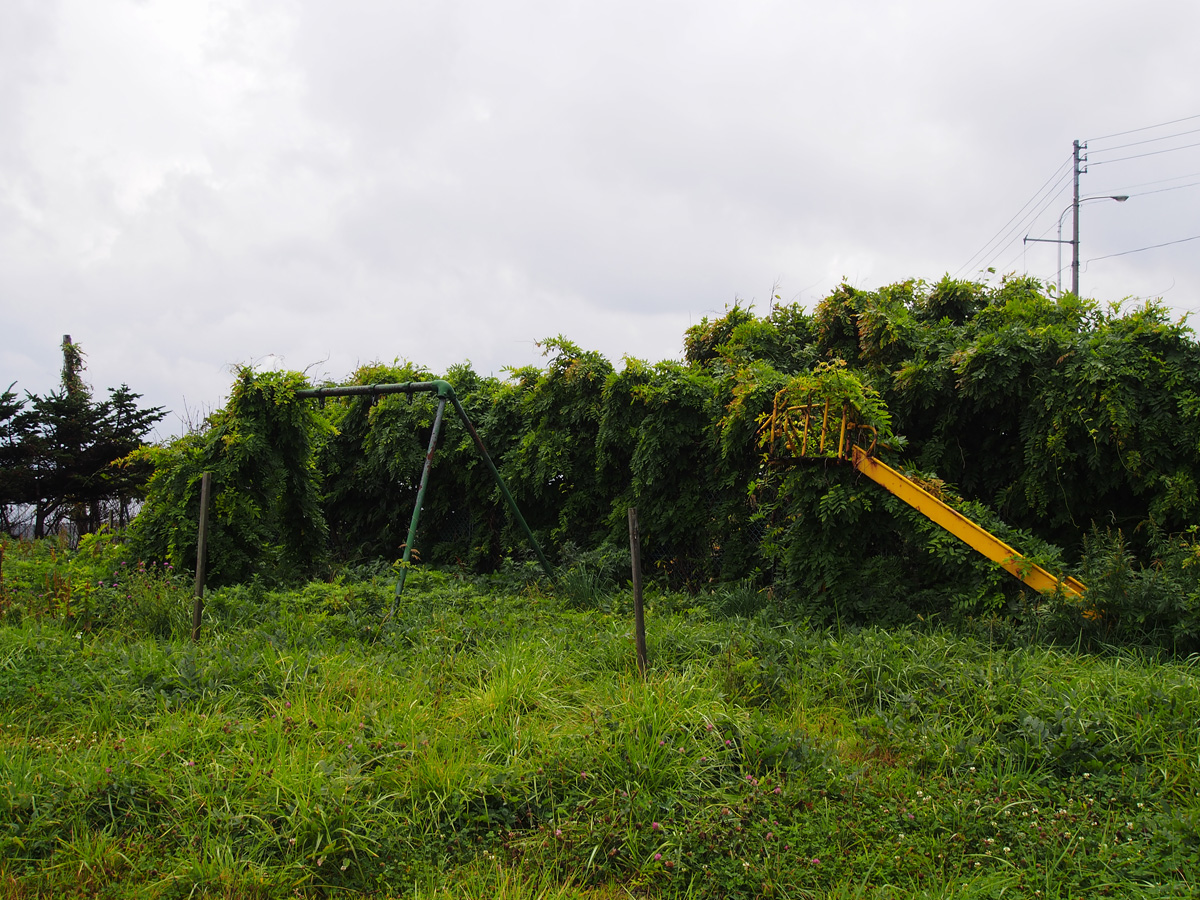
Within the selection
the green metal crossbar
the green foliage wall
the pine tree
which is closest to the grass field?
the green metal crossbar

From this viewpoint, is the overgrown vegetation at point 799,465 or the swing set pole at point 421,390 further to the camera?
the swing set pole at point 421,390

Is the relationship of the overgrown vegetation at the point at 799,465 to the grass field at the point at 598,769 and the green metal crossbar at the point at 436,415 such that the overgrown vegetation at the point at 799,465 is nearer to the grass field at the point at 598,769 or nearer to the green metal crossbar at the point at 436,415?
the green metal crossbar at the point at 436,415

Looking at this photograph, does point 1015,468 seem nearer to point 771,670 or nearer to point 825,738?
point 771,670

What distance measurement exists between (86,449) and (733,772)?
16.2 metres

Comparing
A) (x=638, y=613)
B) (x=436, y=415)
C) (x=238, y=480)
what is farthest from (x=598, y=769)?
(x=238, y=480)

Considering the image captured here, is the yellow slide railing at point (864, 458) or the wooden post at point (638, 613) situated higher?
the yellow slide railing at point (864, 458)

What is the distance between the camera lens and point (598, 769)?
3133 millimetres

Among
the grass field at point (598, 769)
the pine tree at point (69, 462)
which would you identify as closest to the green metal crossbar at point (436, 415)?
the grass field at point (598, 769)

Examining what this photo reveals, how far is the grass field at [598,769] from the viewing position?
106 inches

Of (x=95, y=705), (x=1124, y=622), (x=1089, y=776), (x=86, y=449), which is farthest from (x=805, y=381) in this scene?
(x=86, y=449)

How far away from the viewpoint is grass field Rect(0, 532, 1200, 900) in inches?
106

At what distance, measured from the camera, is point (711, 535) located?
7023 millimetres

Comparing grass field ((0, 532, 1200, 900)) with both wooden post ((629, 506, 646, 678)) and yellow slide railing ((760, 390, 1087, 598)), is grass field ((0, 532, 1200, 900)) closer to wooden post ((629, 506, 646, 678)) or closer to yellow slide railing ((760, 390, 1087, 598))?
wooden post ((629, 506, 646, 678))

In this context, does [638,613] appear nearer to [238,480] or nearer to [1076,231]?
[238,480]
